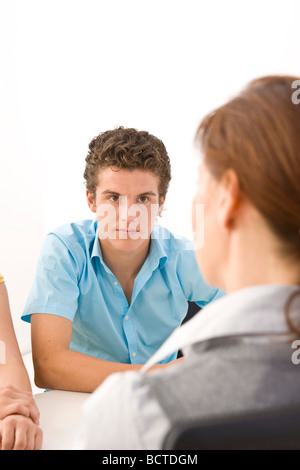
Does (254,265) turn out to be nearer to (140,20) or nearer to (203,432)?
(203,432)

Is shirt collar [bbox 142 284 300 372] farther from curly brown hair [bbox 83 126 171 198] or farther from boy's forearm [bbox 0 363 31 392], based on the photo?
curly brown hair [bbox 83 126 171 198]

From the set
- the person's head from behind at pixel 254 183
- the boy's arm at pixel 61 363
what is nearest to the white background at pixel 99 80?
the boy's arm at pixel 61 363

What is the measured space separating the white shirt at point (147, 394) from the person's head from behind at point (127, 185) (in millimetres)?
1085

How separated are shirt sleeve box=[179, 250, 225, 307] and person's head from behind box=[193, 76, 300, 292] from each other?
3.75 feet

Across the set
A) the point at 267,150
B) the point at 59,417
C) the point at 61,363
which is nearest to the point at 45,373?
the point at 61,363

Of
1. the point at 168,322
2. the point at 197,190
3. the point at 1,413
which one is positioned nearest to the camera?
the point at 197,190

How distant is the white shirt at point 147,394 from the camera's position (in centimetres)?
58

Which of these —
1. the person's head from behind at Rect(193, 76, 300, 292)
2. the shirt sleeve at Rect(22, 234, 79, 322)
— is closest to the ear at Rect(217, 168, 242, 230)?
the person's head from behind at Rect(193, 76, 300, 292)

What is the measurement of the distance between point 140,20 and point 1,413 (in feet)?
11.4

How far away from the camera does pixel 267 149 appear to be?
0.65m

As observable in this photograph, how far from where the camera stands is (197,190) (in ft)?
2.62

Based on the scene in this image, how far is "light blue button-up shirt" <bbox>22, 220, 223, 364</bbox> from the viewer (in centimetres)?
172

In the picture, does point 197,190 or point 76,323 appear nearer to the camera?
point 197,190
